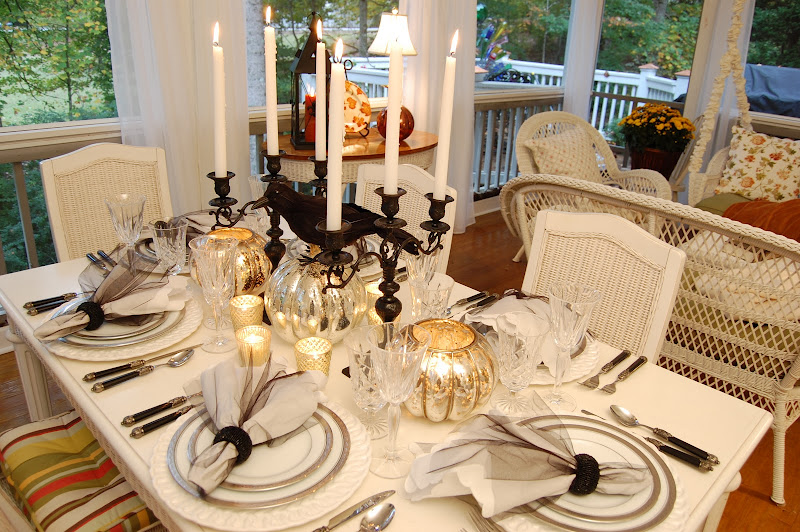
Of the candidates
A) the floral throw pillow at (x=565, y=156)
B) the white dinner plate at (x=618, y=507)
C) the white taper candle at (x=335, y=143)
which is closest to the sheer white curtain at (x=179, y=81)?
the floral throw pillow at (x=565, y=156)

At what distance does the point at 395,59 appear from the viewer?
3.16 feet

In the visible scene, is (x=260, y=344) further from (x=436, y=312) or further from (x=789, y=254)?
(x=789, y=254)

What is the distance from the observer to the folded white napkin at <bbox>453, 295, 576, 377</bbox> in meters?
1.21

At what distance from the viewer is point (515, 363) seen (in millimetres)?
1040

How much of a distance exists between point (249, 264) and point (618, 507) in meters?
0.91

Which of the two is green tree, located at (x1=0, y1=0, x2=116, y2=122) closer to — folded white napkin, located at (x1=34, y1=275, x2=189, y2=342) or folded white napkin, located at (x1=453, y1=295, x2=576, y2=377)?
folded white napkin, located at (x1=34, y1=275, x2=189, y2=342)

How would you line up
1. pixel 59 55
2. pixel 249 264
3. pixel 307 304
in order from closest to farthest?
pixel 307 304 → pixel 249 264 → pixel 59 55

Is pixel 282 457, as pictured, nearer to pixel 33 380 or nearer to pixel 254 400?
pixel 254 400

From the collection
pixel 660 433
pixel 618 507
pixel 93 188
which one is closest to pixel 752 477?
pixel 660 433

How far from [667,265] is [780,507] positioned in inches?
41.2

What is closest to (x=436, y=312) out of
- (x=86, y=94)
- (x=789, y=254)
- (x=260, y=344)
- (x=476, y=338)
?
(x=476, y=338)

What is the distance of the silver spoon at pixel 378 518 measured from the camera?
2.68ft

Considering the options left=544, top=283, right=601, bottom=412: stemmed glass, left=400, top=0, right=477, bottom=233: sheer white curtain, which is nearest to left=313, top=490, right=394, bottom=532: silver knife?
left=544, top=283, right=601, bottom=412: stemmed glass

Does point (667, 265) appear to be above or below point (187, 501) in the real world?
above
